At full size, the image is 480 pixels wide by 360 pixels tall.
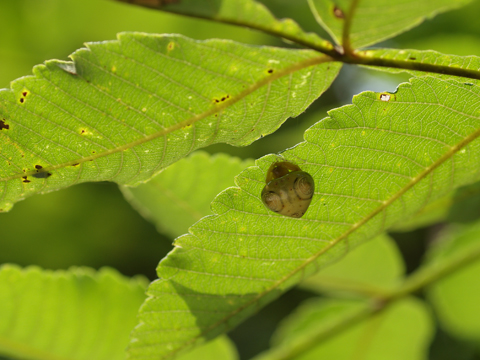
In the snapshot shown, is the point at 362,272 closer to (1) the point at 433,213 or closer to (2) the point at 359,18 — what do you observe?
(1) the point at 433,213

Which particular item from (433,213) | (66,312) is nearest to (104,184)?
(66,312)

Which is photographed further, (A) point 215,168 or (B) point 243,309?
(A) point 215,168

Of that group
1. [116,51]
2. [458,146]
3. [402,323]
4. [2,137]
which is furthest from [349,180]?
[402,323]

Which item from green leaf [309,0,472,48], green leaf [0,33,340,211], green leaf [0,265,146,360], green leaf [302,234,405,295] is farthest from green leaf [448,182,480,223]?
green leaf [0,265,146,360]

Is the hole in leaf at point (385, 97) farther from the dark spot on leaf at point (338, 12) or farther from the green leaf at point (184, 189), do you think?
the green leaf at point (184, 189)

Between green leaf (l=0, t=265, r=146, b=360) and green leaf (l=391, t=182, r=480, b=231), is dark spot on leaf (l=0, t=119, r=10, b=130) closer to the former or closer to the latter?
green leaf (l=0, t=265, r=146, b=360)

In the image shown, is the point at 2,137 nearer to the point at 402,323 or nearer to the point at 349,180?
the point at 349,180
